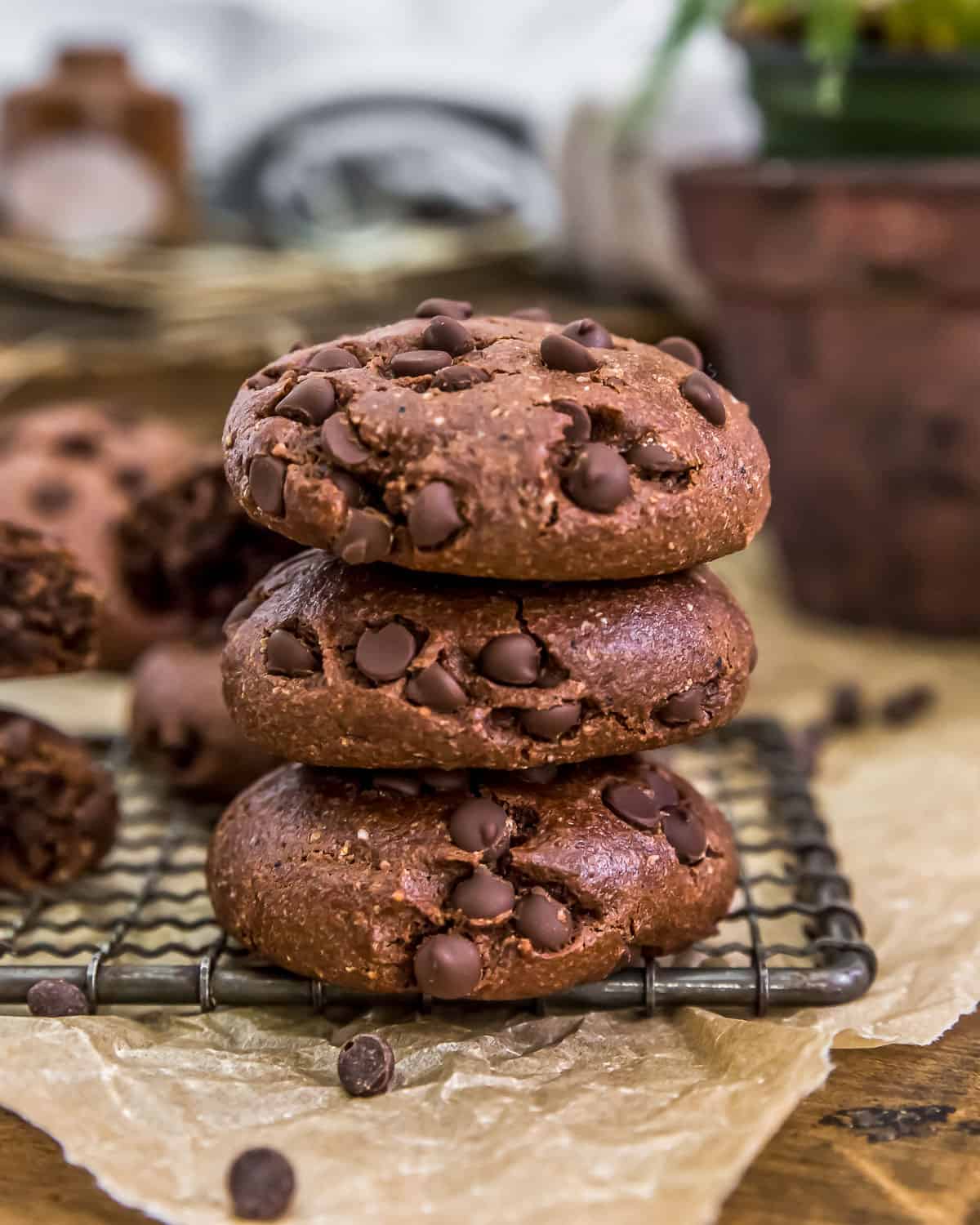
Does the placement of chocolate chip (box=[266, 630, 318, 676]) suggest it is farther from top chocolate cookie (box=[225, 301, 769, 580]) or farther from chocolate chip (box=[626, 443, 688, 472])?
chocolate chip (box=[626, 443, 688, 472])

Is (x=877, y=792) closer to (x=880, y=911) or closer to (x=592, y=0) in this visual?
(x=880, y=911)

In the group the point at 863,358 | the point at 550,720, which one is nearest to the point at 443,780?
the point at 550,720

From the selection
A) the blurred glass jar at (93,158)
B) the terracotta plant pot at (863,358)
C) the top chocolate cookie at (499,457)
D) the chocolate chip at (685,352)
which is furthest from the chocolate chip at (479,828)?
the blurred glass jar at (93,158)

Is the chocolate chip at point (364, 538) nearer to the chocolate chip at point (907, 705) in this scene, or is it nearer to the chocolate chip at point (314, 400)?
the chocolate chip at point (314, 400)

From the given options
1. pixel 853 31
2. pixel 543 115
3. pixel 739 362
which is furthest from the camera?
pixel 543 115

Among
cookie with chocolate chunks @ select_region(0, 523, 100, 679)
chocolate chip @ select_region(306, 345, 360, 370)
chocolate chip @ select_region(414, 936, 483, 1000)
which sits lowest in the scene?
cookie with chocolate chunks @ select_region(0, 523, 100, 679)

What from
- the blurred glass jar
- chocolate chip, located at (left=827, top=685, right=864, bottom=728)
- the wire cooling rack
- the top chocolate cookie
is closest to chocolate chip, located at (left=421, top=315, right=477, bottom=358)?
the top chocolate cookie

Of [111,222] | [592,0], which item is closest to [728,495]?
[111,222]

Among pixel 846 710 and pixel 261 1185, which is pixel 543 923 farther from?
pixel 846 710
